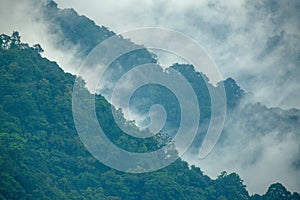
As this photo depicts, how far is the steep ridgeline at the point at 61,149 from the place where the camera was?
1902 inches

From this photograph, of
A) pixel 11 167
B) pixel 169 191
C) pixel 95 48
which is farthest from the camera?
pixel 95 48

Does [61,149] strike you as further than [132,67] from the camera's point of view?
No

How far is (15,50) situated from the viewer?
5534 cm

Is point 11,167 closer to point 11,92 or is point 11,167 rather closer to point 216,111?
point 11,92

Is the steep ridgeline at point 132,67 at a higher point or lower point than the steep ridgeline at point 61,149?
higher

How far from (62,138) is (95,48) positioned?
48.3 ft

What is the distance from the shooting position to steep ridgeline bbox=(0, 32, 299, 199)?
48.3m

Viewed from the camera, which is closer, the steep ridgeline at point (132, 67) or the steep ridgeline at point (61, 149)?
the steep ridgeline at point (61, 149)

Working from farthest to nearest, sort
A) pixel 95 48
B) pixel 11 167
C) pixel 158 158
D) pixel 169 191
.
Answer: pixel 95 48 < pixel 158 158 < pixel 169 191 < pixel 11 167

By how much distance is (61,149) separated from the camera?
51250 mm

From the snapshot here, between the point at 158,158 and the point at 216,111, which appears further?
the point at 216,111

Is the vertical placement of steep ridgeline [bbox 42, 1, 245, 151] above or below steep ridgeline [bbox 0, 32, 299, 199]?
above

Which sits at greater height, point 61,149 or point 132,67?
point 132,67

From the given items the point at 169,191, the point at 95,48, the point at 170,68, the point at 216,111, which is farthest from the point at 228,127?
the point at 169,191
